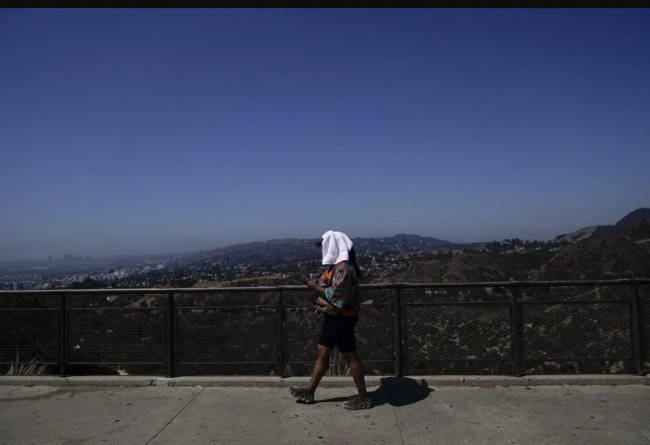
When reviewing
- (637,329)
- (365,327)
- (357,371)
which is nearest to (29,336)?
(365,327)

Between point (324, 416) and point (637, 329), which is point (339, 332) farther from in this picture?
point (637, 329)

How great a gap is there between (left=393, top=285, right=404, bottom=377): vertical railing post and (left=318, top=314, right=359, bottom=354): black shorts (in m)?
1.32

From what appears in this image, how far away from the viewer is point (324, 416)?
589cm

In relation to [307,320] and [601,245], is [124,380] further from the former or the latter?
[601,245]

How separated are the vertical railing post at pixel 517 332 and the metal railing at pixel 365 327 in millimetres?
13

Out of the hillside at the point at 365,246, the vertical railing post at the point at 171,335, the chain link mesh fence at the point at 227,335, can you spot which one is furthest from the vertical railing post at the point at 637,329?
the hillside at the point at 365,246

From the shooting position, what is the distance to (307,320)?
746cm

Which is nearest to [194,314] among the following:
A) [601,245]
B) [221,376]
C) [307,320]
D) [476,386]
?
[221,376]

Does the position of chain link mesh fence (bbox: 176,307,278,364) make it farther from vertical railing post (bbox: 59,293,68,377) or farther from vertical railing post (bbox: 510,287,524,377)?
vertical railing post (bbox: 510,287,524,377)

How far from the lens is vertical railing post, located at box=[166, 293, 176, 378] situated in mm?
7445

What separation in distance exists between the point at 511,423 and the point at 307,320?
291cm

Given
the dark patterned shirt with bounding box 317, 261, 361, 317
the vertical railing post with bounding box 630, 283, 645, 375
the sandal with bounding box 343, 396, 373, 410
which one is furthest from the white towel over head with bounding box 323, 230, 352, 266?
the vertical railing post with bounding box 630, 283, 645, 375

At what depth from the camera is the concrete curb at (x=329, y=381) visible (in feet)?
22.5

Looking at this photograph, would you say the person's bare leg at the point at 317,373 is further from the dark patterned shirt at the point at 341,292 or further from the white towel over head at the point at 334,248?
the white towel over head at the point at 334,248
